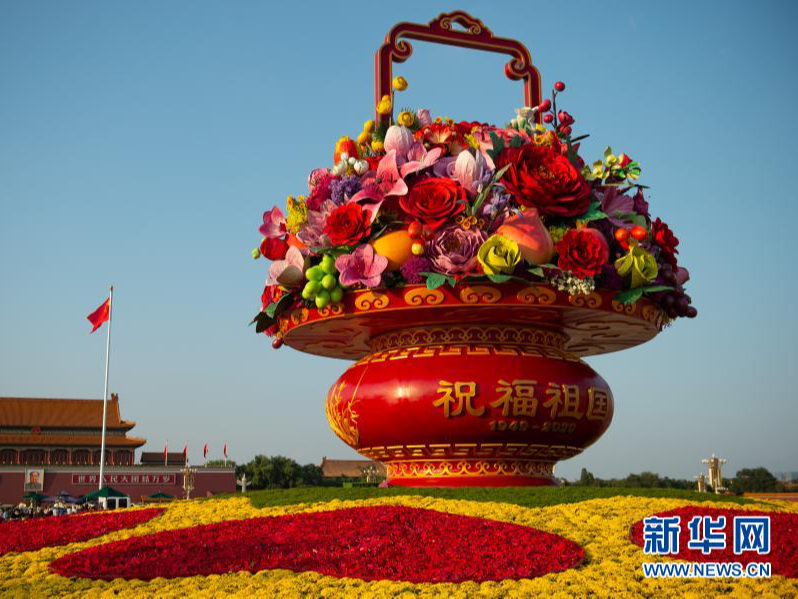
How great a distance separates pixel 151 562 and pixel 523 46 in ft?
24.6

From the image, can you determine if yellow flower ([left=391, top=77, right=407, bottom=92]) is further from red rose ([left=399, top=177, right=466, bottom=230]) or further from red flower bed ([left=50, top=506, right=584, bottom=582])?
red flower bed ([left=50, top=506, right=584, bottom=582])

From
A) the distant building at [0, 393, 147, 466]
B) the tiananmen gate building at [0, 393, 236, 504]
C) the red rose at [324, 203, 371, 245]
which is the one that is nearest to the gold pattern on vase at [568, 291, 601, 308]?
the red rose at [324, 203, 371, 245]

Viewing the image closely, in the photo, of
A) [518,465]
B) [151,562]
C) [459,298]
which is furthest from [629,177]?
[151,562]

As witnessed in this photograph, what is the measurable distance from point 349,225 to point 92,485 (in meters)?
41.3

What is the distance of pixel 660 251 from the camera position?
348 inches

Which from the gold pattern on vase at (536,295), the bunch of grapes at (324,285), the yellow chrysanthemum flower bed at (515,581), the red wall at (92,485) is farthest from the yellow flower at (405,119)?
the red wall at (92,485)

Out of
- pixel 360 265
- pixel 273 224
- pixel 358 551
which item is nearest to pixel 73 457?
pixel 273 224

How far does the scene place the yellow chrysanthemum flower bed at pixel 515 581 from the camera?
15.5 feet

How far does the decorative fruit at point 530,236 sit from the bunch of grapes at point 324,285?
1.67m

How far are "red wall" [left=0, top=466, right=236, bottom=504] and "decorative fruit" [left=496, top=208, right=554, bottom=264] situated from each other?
38560 millimetres

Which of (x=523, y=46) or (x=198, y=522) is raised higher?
(x=523, y=46)

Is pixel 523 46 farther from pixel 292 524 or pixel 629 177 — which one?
pixel 292 524

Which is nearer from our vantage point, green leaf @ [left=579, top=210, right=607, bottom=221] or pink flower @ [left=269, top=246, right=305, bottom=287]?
green leaf @ [left=579, top=210, right=607, bottom=221]

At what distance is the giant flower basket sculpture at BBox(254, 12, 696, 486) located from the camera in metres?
7.92
